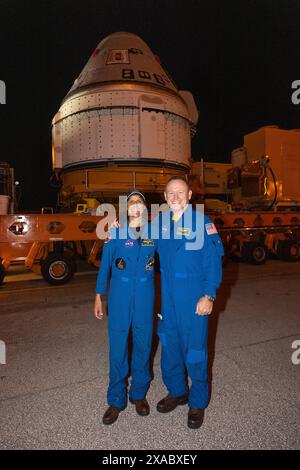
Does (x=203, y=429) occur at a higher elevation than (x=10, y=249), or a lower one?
lower

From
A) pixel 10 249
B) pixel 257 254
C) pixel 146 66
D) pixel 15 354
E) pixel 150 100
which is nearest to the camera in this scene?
pixel 15 354

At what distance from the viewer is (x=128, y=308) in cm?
241

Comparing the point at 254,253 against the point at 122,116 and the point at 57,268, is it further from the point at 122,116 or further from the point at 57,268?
the point at 57,268

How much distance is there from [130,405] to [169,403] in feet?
1.10

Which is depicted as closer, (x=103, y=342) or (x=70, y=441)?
(x=70, y=441)

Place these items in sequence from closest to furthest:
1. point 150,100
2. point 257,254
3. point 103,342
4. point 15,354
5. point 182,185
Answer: point 182,185
point 15,354
point 103,342
point 150,100
point 257,254

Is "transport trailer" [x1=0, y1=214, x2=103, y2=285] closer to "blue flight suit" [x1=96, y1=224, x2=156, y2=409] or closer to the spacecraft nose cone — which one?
the spacecraft nose cone

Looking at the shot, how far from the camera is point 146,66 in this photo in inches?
345

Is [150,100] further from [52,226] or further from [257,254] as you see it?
[257,254]

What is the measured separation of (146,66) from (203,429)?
29.6 ft

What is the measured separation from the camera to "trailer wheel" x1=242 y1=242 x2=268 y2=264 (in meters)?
9.72
